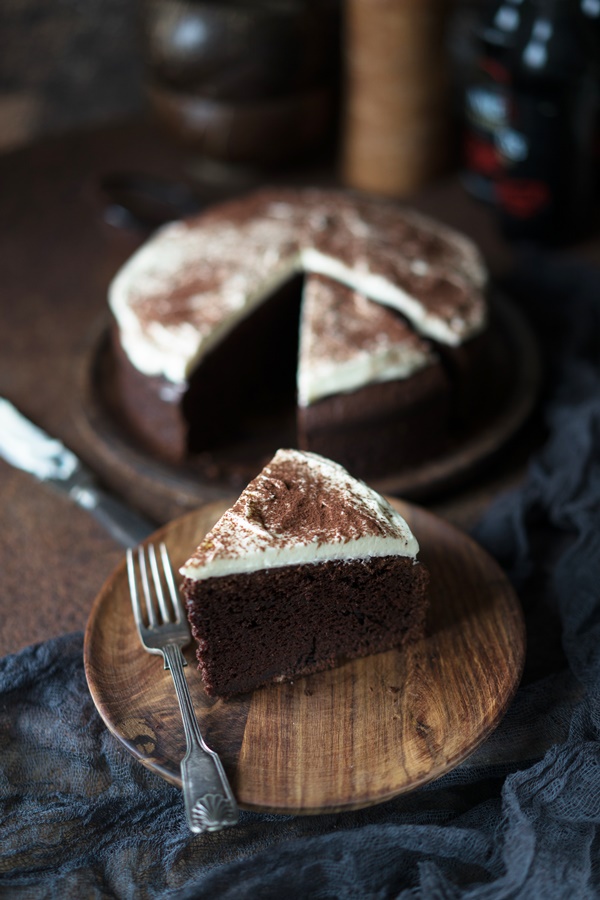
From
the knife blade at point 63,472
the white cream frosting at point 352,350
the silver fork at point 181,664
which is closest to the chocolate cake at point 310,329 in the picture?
the white cream frosting at point 352,350

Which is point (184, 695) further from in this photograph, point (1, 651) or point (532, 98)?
point (532, 98)

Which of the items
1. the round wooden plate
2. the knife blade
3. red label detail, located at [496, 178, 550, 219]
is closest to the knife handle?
the knife blade

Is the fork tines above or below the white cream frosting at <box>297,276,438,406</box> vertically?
below

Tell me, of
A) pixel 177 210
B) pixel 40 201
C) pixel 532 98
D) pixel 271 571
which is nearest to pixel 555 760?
pixel 271 571

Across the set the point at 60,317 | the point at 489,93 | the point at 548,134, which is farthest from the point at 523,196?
the point at 60,317

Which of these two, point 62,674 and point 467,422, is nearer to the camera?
point 62,674

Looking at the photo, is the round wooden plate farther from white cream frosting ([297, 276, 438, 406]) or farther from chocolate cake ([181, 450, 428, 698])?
white cream frosting ([297, 276, 438, 406])
